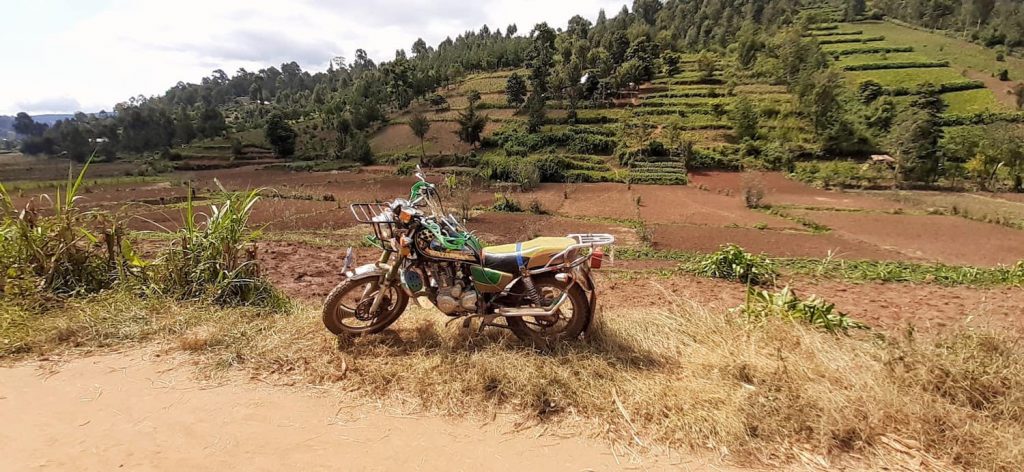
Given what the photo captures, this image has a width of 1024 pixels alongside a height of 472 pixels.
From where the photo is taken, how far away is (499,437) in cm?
253

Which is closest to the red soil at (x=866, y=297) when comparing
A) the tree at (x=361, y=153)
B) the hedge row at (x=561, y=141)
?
the hedge row at (x=561, y=141)

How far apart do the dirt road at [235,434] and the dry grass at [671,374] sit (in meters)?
0.19

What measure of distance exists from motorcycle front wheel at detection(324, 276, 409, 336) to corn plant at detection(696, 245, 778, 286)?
20.4 feet

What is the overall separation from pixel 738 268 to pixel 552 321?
5464 mm

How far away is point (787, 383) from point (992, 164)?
33.7 meters

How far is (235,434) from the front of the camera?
2.48m

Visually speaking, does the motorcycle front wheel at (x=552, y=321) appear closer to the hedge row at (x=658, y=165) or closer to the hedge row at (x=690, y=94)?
the hedge row at (x=658, y=165)

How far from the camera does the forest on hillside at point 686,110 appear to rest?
32.1m

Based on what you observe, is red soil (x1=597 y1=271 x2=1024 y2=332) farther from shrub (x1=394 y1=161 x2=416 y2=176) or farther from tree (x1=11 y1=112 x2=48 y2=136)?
tree (x1=11 y1=112 x2=48 y2=136)

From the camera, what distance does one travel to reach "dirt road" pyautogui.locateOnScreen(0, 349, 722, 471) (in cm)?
229

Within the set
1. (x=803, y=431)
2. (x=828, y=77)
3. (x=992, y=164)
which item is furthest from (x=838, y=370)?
(x=828, y=77)

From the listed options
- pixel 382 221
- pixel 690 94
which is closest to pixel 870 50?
pixel 690 94

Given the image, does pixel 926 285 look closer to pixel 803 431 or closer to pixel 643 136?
pixel 803 431

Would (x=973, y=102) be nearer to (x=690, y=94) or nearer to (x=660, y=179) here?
(x=690, y=94)
